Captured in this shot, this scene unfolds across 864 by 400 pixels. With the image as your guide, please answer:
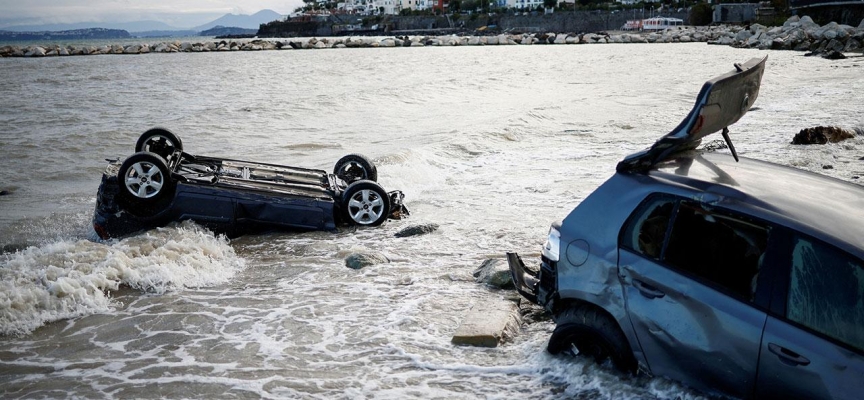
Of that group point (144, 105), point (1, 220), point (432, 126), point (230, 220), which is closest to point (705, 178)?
point (230, 220)

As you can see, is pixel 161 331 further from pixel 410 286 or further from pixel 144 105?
pixel 144 105

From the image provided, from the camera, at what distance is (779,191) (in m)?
4.54

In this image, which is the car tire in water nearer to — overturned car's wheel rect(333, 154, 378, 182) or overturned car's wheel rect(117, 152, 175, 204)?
overturned car's wheel rect(117, 152, 175, 204)

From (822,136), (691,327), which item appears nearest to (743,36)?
(822,136)

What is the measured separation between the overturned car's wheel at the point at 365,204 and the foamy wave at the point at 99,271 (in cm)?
164

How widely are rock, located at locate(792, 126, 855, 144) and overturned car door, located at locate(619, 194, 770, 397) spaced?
11.7 meters

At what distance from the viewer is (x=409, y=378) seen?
550 centimetres

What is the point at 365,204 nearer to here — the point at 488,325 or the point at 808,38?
the point at 488,325

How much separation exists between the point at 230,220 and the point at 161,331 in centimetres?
290

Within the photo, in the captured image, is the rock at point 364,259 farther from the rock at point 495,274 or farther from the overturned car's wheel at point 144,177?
the overturned car's wheel at point 144,177

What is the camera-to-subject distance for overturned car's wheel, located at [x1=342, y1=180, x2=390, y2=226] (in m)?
9.69

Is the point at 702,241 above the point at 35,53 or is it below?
below

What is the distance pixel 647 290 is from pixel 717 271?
0.42 m

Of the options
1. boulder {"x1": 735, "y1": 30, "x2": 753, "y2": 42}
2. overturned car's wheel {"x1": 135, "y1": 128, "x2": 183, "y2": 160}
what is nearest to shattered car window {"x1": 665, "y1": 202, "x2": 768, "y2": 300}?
overturned car's wheel {"x1": 135, "y1": 128, "x2": 183, "y2": 160}
